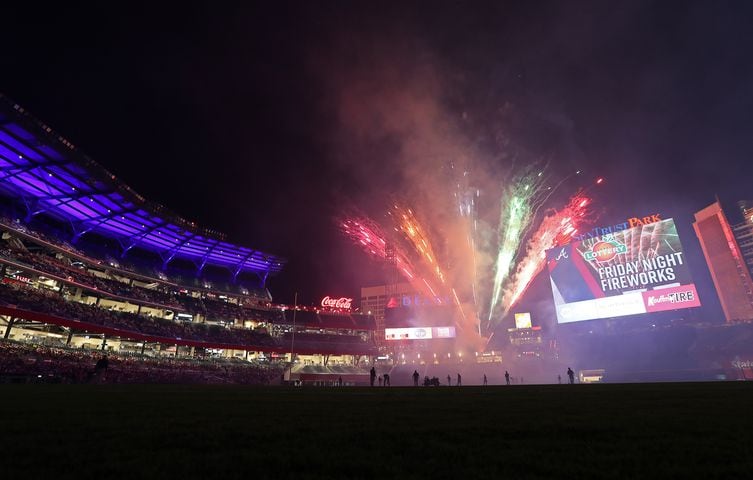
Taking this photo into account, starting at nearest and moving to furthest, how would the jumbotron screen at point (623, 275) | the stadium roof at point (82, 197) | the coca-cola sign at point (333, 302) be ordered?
the stadium roof at point (82, 197) → the jumbotron screen at point (623, 275) → the coca-cola sign at point (333, 302)

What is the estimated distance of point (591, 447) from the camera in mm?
4320

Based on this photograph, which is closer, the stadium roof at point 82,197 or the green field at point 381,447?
the green field at point 381,447

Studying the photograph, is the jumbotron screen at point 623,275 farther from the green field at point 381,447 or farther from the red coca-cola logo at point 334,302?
the green field at point 381,447

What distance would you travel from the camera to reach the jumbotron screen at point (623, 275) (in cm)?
5266

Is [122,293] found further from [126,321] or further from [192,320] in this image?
[192,320]

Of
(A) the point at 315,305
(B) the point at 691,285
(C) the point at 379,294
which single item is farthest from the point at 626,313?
(C) the point at 379,294

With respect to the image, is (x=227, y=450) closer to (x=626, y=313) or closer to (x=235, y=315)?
(x=626, y=313)

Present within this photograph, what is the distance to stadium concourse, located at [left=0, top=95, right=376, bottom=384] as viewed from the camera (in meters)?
37.8

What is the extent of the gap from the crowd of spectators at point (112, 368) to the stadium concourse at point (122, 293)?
186mm

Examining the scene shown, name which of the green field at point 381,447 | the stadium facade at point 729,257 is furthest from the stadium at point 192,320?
the stadium facade at point 729,257

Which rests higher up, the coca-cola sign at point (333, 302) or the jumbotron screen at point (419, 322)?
the coca-cola sign at point (333, 302)

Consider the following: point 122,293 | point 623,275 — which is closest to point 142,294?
point 122,293

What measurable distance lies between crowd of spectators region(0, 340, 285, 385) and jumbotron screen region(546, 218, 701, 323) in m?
49.1

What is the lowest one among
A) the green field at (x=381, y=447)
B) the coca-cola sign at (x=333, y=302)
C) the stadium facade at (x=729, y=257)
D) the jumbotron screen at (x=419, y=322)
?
the green field at (x=381, y=447)
